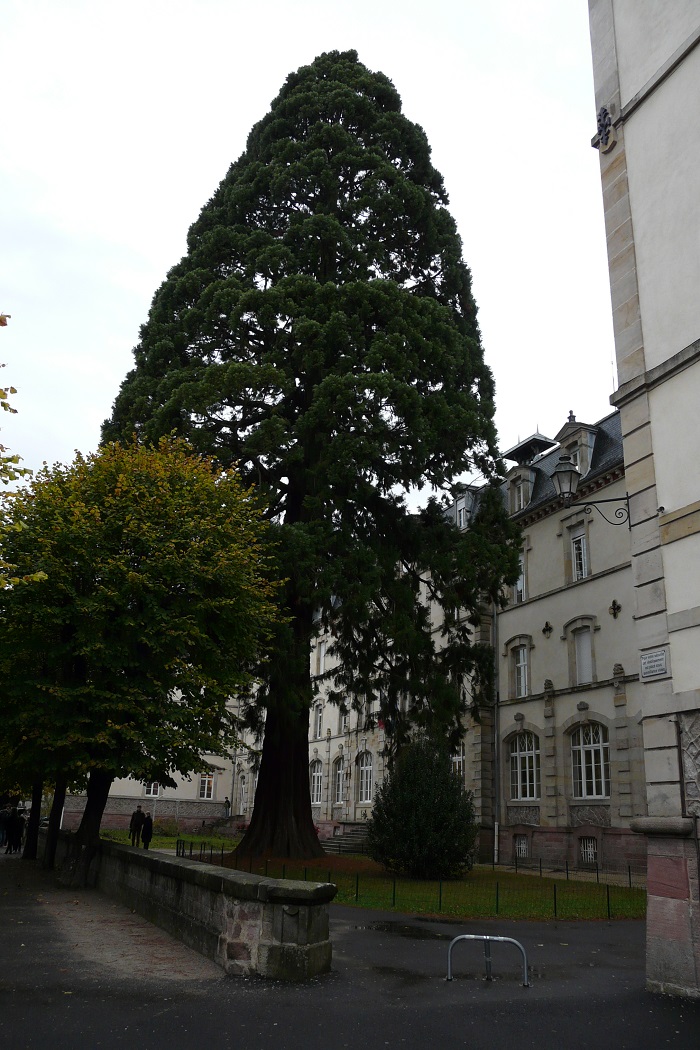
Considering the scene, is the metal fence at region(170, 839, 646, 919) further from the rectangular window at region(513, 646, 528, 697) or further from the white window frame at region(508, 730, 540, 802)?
the rectangular window at region(513, 646, 528, 697)

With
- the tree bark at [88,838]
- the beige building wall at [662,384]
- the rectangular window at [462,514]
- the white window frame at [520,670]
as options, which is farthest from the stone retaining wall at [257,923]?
the rectangular window at [462,514]

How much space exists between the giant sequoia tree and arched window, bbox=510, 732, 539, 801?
9.16 metres

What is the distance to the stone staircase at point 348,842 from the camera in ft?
117

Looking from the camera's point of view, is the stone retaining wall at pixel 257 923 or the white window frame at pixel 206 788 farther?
the white window frame at pixel 206 788

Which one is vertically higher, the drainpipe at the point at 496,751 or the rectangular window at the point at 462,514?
the rectangular window at the point at 462,514

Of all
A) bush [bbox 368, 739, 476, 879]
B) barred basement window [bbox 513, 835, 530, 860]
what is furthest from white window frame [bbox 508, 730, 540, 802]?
bush [bbox 368, 739, 476, 879]

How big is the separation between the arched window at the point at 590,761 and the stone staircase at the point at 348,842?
995cm

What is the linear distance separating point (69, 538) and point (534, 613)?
20321 millimetres

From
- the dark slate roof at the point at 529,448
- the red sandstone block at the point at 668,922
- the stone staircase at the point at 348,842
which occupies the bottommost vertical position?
the stone staircase at the point at 348,842

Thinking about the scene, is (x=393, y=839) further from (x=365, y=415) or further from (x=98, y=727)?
(x=365, y=415)

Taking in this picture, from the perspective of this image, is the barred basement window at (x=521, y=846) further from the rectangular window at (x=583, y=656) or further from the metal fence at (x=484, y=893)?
the rectangular window at (x=583, y=656)

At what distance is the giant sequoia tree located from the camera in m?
21.4

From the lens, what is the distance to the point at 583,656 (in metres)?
29.9

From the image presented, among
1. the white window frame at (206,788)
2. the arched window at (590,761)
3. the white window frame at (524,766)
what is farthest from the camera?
the white window frame at (206,788)
